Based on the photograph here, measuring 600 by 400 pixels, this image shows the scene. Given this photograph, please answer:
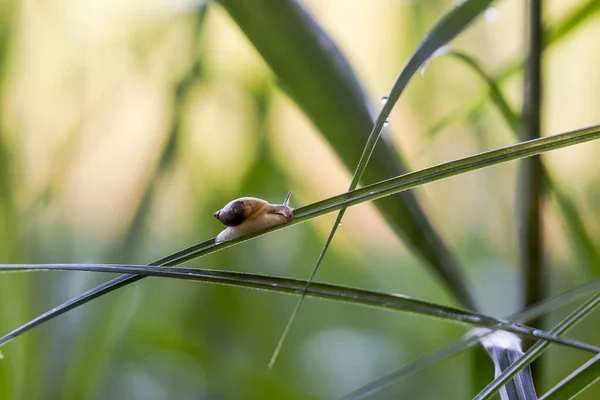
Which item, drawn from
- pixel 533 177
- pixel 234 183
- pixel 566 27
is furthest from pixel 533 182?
pixel 234 183

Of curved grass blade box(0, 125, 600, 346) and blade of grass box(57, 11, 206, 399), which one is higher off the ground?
blade of grass box(57, 11, 206, 399)

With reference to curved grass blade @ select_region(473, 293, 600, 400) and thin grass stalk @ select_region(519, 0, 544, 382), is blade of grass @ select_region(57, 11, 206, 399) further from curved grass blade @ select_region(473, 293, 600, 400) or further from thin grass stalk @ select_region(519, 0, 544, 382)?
curved grass blade @ select_region(473, 293, 600, 400)

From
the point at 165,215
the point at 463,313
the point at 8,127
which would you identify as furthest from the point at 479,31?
the point at 463,313

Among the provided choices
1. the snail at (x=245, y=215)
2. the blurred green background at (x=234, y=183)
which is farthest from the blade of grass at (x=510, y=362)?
the blurred green background at (x=234, y=183)

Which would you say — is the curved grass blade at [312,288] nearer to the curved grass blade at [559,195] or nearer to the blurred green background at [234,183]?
the curved grass blade at [559,195]

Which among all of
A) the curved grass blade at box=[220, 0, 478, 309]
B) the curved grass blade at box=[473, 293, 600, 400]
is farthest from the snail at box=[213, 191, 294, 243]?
the curved grass blade at box=[473, 293, 600, 400]

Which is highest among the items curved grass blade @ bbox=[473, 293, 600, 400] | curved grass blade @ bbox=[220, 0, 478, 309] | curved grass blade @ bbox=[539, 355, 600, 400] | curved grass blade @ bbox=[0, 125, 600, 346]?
curved grass blade @ bbox=[220, 0, 478, 309]

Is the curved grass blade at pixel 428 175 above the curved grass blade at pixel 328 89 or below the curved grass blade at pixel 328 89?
below
